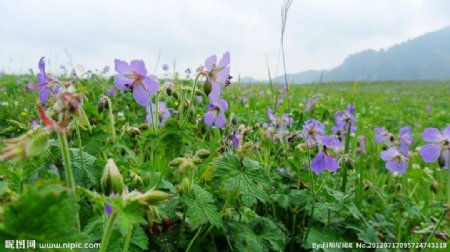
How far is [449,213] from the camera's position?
146 centimetres

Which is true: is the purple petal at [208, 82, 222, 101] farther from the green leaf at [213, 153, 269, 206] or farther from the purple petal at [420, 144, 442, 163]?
the purple petal at [420, 144, 442, 163]

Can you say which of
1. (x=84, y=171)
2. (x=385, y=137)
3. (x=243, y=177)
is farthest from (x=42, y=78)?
(x=385, y=137)

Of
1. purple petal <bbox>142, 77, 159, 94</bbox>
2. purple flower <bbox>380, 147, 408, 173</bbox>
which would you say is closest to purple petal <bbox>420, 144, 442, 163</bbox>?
purple flower <bbox>380, 147, 408, 173</bbox>

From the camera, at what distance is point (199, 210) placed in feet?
4.59

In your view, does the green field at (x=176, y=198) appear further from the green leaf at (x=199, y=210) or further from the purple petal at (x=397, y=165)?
the purple petal at (x=397, y=165)

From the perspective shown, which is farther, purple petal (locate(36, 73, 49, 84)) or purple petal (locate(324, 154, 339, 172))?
purple petal (locate(324, 154, 339, 172))

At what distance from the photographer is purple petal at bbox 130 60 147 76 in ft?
4.53

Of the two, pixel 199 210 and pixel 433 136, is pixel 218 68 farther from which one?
pixel 433 136

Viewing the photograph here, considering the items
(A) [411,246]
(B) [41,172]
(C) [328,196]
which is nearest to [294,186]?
(C) [328,196]

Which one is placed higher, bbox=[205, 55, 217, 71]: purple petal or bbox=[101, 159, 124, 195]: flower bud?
bbox=[205, 55, 217, 71]: purple petal

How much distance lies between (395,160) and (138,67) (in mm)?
1807

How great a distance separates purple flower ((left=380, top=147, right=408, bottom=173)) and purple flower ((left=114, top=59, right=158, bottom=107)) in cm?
165

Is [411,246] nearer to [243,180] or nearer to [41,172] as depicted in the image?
[243,180]

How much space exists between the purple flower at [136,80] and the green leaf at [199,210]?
0.40 meters
